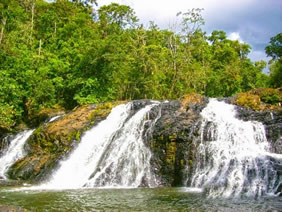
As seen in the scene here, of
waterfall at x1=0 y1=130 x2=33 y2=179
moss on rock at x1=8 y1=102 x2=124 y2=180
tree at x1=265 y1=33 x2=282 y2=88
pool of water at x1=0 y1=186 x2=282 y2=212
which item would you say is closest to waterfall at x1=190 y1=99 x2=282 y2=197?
pool of water at x1=0 y1=186 x2=282 y2=212

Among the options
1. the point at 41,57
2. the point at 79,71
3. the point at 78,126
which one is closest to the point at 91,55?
the point at 79,71

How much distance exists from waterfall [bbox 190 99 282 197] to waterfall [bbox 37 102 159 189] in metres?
2.65

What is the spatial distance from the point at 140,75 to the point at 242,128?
19.2m

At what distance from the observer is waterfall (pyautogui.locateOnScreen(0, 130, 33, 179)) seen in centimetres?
1889

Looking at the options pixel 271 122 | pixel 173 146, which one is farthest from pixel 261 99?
pixel 173 146

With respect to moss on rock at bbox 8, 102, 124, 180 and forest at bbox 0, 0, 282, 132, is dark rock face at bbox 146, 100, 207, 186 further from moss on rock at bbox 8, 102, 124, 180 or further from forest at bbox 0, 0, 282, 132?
forest at bbox 0, 0, 282, 132

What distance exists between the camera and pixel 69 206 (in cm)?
912

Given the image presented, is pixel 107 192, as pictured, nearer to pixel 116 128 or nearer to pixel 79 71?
pixel 116 128

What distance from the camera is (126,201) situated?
9938mm

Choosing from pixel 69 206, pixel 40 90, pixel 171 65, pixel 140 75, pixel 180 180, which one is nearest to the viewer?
pixel 69 206

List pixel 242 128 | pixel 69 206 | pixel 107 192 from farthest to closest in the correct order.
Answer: pixel 242 128 → pixel 107 192 → pixel 69 206

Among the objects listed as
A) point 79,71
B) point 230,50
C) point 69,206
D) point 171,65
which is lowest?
point 69,206

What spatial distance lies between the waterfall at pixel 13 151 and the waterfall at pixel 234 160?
1170cm

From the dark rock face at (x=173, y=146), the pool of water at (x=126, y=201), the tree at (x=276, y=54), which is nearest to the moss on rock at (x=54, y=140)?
the pool of water at (x=126, y=201)
